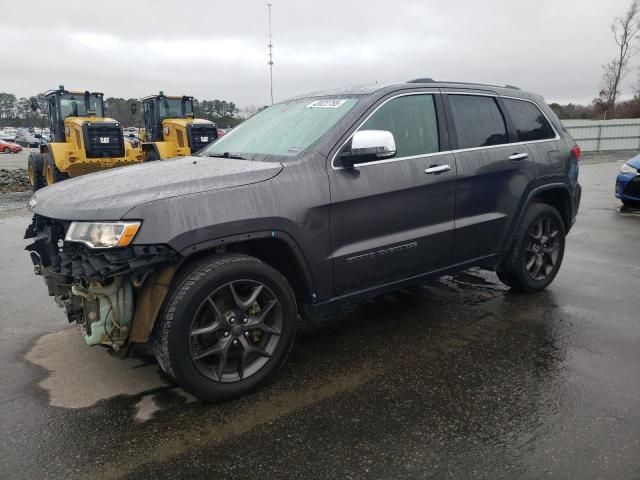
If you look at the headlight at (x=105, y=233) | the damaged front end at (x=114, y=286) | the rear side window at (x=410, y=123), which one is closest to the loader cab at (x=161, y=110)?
the rear side window at (x=410, y=123)

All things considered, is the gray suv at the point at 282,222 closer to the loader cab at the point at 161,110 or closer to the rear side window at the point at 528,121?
the rear side window at the point at 528,121

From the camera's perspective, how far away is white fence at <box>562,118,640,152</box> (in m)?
26.7

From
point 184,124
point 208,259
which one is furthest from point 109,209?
point 184,124

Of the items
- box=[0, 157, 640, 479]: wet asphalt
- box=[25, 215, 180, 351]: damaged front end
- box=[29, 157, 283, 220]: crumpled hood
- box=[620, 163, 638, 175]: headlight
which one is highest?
box=[29, 157, 283, 220]: crumpled hood

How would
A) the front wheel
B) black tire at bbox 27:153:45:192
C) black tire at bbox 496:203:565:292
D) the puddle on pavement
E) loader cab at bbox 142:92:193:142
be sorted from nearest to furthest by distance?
the puddle on pavement → black tire at bbox 496:203:565:292 → the front wheel → black tire at bbox 27:153:45:192 → loader cab at bbox 142:92:193:142

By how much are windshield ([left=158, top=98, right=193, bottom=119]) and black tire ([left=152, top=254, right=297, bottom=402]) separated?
14352mm

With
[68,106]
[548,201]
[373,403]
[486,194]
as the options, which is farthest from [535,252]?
[68,106]

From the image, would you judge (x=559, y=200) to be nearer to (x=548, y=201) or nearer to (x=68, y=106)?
(x=548, y=201)

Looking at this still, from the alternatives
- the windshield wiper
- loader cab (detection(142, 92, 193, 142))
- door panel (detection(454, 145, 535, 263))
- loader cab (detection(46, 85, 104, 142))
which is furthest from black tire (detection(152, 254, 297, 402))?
loader cab (detection(142, 92, 193, 142))

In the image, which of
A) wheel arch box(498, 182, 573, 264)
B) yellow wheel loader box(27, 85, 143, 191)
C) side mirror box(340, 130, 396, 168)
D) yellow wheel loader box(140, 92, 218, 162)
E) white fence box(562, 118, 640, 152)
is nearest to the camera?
side mirror box(340, 130, 396, 168)

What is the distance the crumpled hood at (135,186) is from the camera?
9.52 feet

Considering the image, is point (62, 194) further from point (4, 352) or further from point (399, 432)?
point (399, 432)

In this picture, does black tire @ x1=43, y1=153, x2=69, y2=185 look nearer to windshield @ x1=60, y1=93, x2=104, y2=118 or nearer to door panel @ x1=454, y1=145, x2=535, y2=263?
windshield @ x1=60, y1=93, x2=104, y2=118

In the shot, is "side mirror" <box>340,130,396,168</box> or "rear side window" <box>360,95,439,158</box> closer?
"side mirror" <box>340,130,396,168</box>
